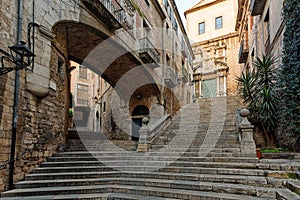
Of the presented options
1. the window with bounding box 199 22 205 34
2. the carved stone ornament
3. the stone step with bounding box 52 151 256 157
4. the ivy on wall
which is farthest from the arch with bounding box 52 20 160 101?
the window with bounding box 199 22 205 34

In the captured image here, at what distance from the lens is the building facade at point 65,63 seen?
4.92m

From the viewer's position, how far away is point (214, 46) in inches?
887

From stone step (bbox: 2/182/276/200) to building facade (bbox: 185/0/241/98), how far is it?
1721 centimetres

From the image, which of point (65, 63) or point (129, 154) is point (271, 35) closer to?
point (129, 154)

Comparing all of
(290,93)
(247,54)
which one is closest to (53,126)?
(290,93)

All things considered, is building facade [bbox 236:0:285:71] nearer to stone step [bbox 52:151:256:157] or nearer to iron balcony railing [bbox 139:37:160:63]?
stone step [bbox 52:151:256:157]

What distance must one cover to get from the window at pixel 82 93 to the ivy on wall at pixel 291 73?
21041 mm

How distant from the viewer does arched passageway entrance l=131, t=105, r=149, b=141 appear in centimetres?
1344

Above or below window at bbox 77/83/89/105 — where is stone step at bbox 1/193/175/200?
below

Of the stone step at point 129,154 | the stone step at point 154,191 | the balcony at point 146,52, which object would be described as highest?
the balcony at point 146,52

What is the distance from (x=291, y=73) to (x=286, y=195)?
12.0ft

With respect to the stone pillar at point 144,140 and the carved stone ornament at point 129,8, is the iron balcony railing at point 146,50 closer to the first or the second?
the carved stone ornament at point 129,8

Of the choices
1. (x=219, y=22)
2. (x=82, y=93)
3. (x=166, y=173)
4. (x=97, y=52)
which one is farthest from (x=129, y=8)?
(x=219, y=22)

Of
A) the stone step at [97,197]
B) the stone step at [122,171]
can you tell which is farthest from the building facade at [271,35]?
the stone step at [97,197]
